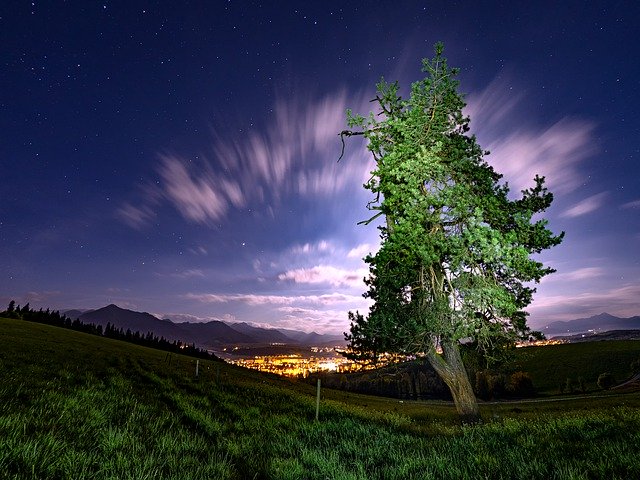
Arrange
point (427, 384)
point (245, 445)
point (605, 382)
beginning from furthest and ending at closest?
point (427, 384) < point (605, 382) < point (245, 445)

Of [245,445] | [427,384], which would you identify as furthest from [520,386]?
[245,445]

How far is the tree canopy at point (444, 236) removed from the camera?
11.8 metres

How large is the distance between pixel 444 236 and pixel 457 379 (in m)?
7.20

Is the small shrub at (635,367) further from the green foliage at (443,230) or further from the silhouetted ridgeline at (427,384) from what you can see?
the green foliage at (443,230)

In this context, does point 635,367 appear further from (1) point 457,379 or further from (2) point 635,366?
(1) point 457,379

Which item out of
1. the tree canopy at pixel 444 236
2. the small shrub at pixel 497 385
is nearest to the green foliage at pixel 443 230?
the tree canopy at pixel 444 236

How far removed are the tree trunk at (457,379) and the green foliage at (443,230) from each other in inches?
27.0

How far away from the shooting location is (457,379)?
49.3 ft

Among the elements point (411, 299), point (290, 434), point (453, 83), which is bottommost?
point (290, 434)

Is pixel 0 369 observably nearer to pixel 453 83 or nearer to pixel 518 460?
pixel 518 460

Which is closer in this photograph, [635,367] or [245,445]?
[245,445]

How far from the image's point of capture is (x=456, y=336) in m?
13.0

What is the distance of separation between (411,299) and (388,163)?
7.97 m

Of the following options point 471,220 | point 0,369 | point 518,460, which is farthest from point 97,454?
point 471,220
